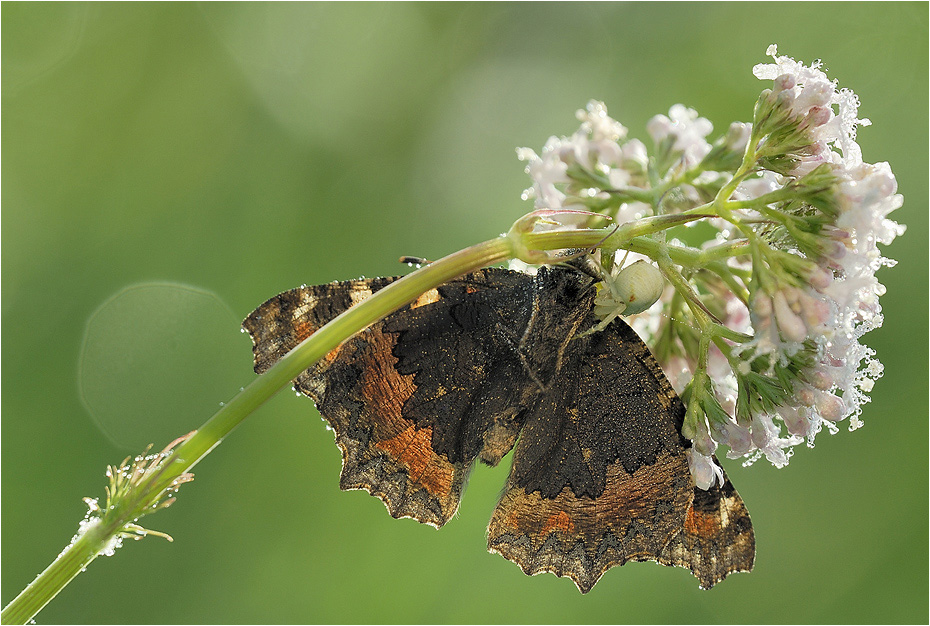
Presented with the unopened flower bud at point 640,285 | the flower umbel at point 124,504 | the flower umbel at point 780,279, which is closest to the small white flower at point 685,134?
the flower umbel at point 780,279

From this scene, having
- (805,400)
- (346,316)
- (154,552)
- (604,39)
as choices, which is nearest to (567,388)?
→ (805,400)

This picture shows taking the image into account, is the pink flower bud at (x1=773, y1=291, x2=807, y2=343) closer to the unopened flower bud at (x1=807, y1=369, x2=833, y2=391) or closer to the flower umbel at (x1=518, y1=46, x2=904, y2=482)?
the flower umbel at (x1=518, y1=46, x2=904, y2=482)

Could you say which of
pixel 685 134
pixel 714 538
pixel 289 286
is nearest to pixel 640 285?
pixel 714 538

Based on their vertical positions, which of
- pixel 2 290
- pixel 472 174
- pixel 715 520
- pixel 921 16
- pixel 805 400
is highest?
pixel 921 16

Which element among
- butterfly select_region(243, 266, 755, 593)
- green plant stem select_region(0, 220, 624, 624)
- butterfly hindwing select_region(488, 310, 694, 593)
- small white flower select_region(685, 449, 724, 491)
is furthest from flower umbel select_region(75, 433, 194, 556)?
small white flower select_region(685, 449, 724, 491)

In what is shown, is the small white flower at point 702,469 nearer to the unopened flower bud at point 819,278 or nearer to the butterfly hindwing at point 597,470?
the butterfly hindwing at point 597,470

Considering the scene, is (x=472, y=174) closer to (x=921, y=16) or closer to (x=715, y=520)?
(x=921, y=16)

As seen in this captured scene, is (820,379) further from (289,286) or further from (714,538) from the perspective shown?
(289,286)
